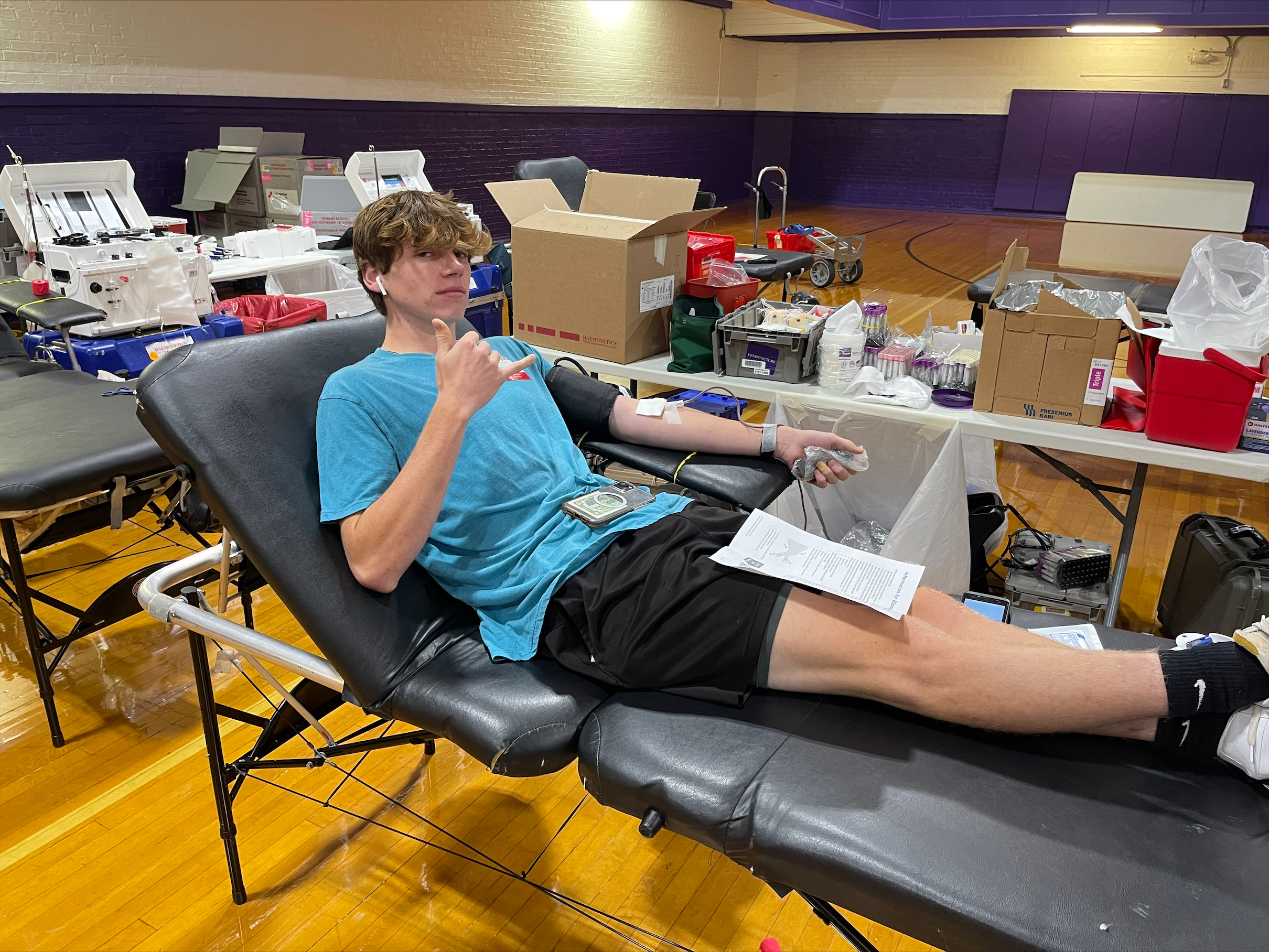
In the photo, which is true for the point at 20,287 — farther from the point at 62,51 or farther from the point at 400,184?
the point at 62,51

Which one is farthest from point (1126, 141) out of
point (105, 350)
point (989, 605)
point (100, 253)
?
point (105, 350)

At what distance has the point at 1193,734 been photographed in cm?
123

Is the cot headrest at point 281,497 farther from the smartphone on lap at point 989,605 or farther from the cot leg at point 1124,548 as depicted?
the cot leg at point 1124,548

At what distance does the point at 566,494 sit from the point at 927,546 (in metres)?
1.23

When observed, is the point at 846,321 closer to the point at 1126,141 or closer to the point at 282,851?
the point at 282,851

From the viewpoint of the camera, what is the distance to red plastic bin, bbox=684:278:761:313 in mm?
2701

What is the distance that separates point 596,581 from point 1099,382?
1.51 meters

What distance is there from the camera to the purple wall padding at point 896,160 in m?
12.7

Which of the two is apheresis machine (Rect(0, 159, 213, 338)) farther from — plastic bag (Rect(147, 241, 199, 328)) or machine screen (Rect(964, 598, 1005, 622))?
machine screen (Rect(964, 598, 1005, 622))

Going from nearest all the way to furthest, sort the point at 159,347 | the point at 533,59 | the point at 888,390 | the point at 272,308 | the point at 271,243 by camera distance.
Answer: the point at 888,390 → the point at 159,347 → the point at 272,308 → the point at 271,243 → the point at 533,59

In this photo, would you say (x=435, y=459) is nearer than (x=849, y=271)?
Yes

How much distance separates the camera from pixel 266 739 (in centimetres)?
168

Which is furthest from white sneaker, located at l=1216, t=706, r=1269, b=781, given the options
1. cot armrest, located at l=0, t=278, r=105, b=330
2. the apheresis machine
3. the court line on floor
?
the apheresis machine

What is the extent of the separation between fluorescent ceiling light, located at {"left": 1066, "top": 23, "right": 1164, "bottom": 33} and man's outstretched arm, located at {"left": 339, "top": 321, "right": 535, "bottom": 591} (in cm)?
1058
